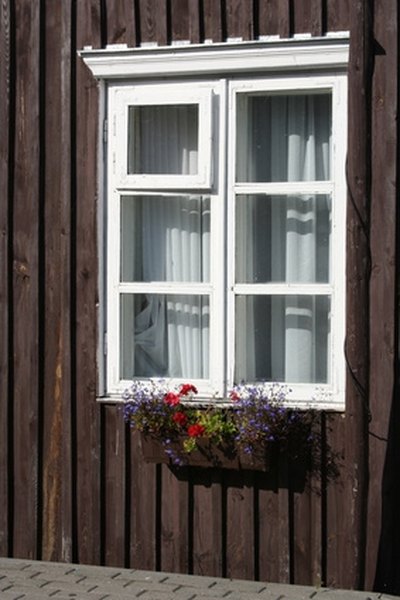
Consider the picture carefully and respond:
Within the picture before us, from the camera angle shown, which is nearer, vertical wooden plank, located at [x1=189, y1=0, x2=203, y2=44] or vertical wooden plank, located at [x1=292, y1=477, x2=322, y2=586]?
vertical wooden plank, located at [x1=292, y1=477, x2=322, y2=586]

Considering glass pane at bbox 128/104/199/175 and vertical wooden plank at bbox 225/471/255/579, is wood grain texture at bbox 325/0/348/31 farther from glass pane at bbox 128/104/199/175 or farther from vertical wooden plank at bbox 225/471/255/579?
vertical wooden plank at bbox 225/471/255/579

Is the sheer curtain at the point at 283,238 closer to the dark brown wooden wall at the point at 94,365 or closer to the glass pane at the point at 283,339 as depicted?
the glass pane at the point at 283,339

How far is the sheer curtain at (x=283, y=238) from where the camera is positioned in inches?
352

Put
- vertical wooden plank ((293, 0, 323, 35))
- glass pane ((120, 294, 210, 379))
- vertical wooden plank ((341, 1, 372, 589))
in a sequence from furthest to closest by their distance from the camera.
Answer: glass pane ((120, 294, 210, 379))
vertical wooden plank ((293, 0, 323, 35))
vertical wooden plank ((341, 1, 372, 589))

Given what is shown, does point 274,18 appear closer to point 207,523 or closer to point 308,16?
point 308,16

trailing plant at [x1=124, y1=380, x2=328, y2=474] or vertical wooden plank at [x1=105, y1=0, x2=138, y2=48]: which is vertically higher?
vertical wooden plank at [x1=105, y1=0, x2=138, y2=48]

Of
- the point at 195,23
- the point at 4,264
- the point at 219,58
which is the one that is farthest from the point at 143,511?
the point at 195,23

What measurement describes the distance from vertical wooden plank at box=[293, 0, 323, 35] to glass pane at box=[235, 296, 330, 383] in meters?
1.54

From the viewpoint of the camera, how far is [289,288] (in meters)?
8.95

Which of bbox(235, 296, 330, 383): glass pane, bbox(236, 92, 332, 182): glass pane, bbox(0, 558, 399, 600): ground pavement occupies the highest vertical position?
bbox(236, 92, 332, 182): glass pane

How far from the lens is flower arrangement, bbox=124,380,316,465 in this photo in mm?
8664

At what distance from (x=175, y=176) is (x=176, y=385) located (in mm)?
1237

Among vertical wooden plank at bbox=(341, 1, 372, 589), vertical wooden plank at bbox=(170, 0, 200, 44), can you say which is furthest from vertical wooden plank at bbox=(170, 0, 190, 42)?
vertical wooden plank at bbox=(341, 1, 372, 589)

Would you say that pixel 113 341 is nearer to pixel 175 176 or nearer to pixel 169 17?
pixel 175 176
